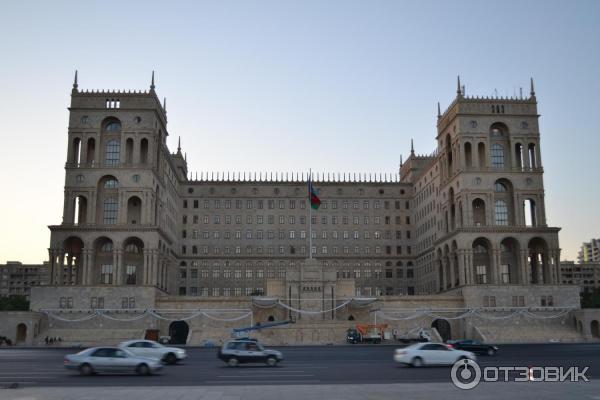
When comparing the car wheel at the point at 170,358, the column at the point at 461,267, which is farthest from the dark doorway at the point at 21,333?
the column at the point at 461,267

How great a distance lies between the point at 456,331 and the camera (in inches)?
3430

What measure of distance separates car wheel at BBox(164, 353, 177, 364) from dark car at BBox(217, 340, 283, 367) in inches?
119

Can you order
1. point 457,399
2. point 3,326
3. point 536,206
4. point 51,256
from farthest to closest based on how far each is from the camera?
point 536,206
point 51,256
point 3,326
point 457,399

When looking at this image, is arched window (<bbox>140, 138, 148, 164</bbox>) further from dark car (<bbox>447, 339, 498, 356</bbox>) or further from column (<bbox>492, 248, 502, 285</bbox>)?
dark car (<bbox>447, 339, 498, 356</bbox>)

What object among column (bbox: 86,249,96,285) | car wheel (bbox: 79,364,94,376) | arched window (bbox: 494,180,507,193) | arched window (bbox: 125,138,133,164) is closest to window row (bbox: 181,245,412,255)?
arched window (bbox: 125,138,133,164)

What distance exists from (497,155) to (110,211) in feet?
185

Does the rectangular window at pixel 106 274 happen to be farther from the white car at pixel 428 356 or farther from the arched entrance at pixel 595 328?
the arched entrance at pixel 595 328

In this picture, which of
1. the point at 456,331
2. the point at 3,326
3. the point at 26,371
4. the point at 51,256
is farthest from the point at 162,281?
the point at 26,371

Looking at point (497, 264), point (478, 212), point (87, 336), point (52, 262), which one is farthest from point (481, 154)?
point (52, 262)

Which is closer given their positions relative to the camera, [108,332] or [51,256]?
[108,332]

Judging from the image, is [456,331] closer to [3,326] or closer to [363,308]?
[363,308]

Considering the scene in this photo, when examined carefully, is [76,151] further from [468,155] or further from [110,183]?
[468,155]

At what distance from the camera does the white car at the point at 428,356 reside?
3812 centimetres

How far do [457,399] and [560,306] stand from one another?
6955cm
